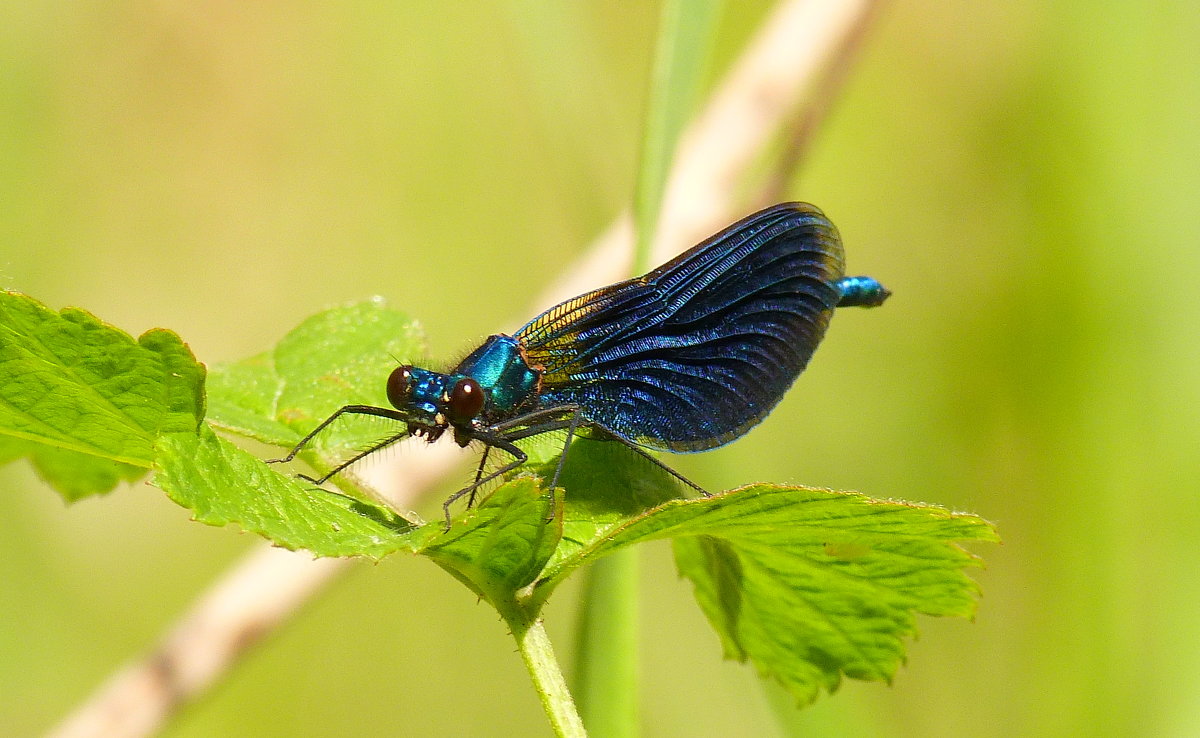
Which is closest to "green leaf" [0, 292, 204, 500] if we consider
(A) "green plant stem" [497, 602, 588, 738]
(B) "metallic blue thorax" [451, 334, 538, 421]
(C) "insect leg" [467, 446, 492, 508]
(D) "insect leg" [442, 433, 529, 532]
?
(A) "green plant stem" [497, 602, 588, 738]

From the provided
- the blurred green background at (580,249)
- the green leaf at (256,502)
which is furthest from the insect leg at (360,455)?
the blurred green background at (580,249)

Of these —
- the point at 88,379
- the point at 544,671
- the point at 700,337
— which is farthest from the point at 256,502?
the point at 700,337

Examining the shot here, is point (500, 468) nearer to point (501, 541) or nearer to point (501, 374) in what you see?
point (501, 374)

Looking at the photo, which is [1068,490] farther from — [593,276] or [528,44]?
[528,44]

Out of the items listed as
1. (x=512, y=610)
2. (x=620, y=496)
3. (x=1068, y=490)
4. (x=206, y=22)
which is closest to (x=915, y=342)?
(x=1068, y=490)

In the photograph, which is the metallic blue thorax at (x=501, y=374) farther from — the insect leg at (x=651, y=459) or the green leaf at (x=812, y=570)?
the green leaf at (x=812, y=570)
